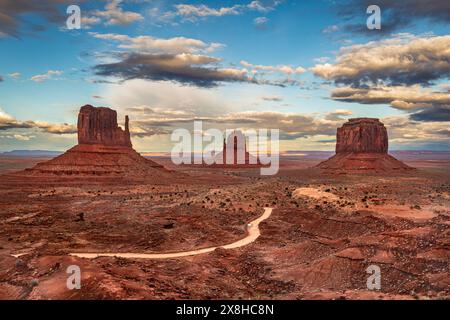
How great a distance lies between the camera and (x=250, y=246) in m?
39.5

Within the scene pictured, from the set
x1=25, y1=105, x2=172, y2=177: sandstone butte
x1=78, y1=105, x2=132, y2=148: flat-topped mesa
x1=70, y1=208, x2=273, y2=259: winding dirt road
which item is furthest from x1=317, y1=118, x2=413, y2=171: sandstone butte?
x1=70, y1=208, x2=273, y2=259: winding dirt road

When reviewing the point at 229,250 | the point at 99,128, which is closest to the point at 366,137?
the point at 99,128

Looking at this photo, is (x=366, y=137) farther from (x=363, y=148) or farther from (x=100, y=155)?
(x=100, y=155)

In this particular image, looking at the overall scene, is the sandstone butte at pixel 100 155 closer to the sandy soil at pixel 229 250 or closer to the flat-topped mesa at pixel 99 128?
the flat-topped mesa at pixel 99 128

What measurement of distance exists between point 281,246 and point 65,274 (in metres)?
23.4

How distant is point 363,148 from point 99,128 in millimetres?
124107

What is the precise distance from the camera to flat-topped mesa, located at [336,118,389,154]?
547ft

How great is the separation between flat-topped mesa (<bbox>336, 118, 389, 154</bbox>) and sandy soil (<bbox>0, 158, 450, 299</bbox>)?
102217 millimetres

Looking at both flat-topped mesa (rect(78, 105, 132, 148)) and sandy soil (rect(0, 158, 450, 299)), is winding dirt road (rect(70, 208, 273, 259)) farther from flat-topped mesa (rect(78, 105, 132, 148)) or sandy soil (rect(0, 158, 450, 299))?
flat-topped mesa (rect(78, 105, 132, 148))

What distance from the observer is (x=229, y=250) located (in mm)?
36531

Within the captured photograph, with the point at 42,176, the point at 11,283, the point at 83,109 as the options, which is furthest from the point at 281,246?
the point at 83,109

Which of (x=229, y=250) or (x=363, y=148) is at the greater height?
(x=363, y=148)
